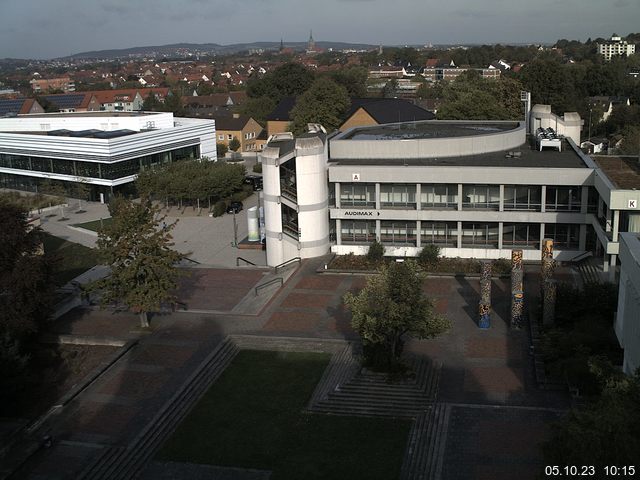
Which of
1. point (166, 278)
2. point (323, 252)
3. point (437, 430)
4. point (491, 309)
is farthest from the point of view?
point (323, 252)

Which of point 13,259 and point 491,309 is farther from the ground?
point 13,259

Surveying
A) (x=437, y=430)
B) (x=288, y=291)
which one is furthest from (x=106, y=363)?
(x=437, y=430)

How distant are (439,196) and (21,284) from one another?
2214 cm

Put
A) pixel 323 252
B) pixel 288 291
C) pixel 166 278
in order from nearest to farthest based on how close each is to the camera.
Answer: pixel 166 278, pixel 288 291, pixel 323 252

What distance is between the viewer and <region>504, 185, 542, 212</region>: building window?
3798cm

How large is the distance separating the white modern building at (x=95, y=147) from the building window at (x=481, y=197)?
3459 centimetres

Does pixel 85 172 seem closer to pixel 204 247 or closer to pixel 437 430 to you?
pixel 204 247

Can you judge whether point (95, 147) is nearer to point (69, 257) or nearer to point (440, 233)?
point (69, 257)

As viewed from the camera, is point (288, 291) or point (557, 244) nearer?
point (288, 291)

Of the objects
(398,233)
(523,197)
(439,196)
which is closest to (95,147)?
(398,233)

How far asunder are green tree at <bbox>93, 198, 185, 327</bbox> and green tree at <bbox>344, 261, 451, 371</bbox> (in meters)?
8.56

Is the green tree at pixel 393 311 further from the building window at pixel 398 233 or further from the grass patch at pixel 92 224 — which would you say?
the grass patch at pixel 92 224

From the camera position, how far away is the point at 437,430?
22.1 metres

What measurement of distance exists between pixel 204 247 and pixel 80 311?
46.3ft
